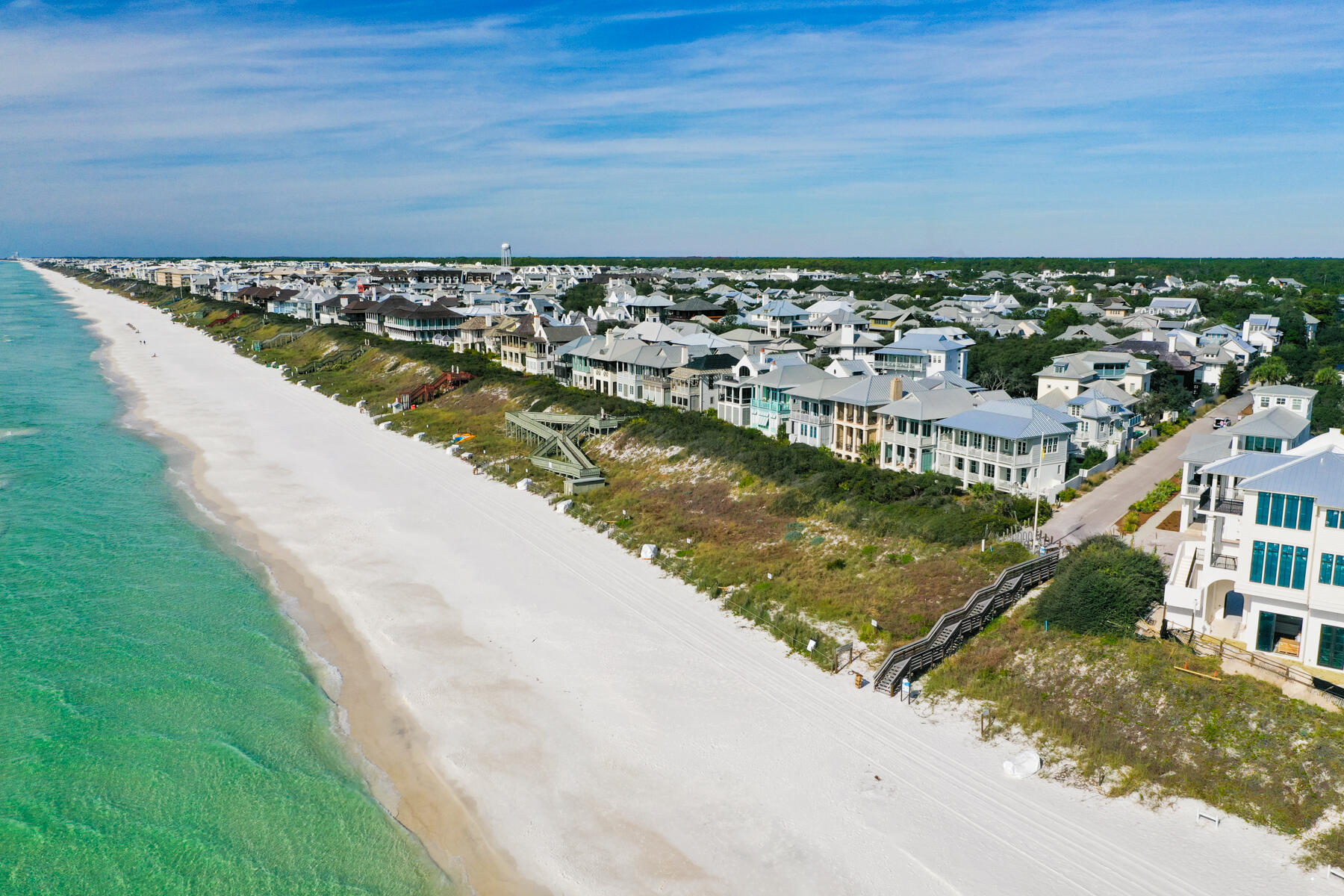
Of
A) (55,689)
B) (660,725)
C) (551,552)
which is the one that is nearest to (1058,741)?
(660,725)

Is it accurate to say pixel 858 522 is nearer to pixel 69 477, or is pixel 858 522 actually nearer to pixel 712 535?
pixel 712 535

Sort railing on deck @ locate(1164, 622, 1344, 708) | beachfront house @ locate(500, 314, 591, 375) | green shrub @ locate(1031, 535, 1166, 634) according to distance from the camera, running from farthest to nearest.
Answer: beachfront house @ locate(500, 314, 591, 375)
green shrub @ locate(1031, 535, 1166, 634)
railing on deck @ locate(1164, 622, 1344, 708)

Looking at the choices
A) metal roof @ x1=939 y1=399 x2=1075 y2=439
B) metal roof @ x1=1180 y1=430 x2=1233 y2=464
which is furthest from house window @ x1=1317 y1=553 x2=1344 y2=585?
metal roof @ x1=939 y1=399 x2=1075 y2=439

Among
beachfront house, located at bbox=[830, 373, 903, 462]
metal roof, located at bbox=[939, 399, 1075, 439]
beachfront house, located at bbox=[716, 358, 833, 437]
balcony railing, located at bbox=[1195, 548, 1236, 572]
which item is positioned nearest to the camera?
balcony railing, located at bbox=[1195, 548, 1236, 572]

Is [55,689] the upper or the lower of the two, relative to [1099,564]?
lower

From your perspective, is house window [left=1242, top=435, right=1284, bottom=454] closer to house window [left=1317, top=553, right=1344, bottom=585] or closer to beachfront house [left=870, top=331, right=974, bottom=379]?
house window [left=1317, top=553, right=1344, bottom=585]

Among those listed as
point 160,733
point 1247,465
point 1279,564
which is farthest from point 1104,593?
point 160,733

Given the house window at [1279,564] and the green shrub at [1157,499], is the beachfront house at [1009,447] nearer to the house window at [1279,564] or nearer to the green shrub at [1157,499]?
the green shrub at [1157,499]

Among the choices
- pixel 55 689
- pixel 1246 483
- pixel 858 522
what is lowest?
pixel 55 689

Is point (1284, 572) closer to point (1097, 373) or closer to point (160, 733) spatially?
point (160, 733)
